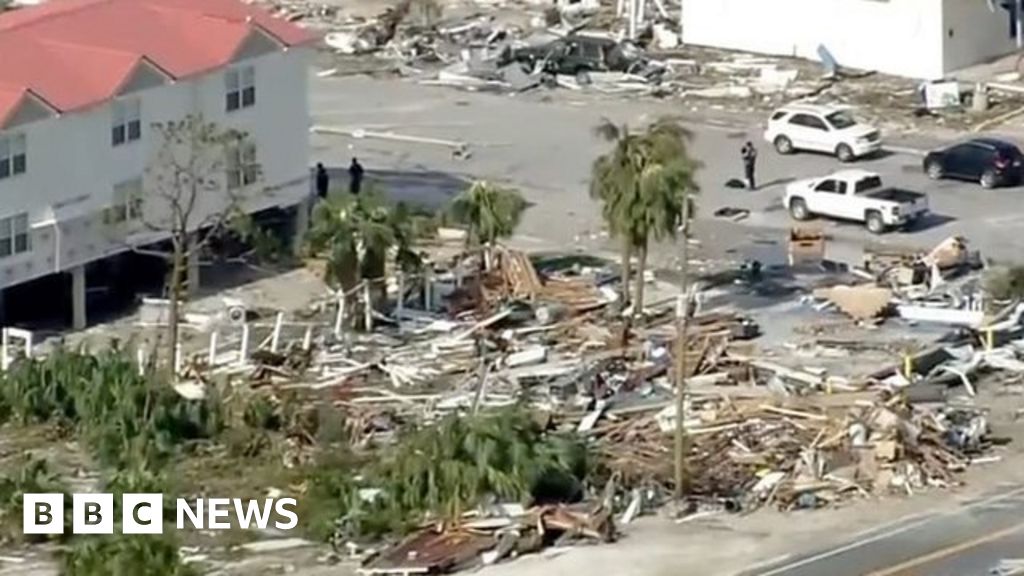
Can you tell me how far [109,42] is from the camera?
57.9 meters

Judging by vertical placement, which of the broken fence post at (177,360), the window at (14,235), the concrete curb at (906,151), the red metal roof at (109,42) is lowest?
the broken fence post at (177,360)

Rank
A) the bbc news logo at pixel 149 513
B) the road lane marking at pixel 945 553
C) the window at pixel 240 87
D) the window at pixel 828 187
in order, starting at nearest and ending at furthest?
1. the road lane marking at pixel 945 553
2. the bbc news logo at pixel 149 513
3. the window at pixel 240 87
4. the window at pixel 828 187

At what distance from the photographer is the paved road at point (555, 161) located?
6203 cm

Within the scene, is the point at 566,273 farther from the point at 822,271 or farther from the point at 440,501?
the point at 440,501

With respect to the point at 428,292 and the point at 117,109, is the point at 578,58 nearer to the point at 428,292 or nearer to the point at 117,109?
the point at 428,292

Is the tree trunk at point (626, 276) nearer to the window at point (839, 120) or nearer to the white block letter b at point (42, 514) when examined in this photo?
the white block letter b at point (42, 514)

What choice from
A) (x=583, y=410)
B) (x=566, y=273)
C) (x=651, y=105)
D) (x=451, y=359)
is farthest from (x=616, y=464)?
(x=651, y=105)

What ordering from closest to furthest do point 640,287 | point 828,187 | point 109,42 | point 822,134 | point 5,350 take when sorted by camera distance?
point 5,350
point 640,287
point 109,42
point 828,187
point 822,134

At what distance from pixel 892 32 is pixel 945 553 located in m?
31.2

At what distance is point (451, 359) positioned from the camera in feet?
175

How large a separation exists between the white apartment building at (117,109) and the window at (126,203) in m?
0.02

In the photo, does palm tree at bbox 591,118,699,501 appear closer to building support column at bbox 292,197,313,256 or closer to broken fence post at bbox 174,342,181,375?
building support column at bbox 292,197,313,256

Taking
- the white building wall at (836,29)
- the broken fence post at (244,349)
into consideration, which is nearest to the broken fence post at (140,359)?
the broken fence post at (244,349)

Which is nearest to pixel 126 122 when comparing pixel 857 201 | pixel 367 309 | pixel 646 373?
pixel 367 309
